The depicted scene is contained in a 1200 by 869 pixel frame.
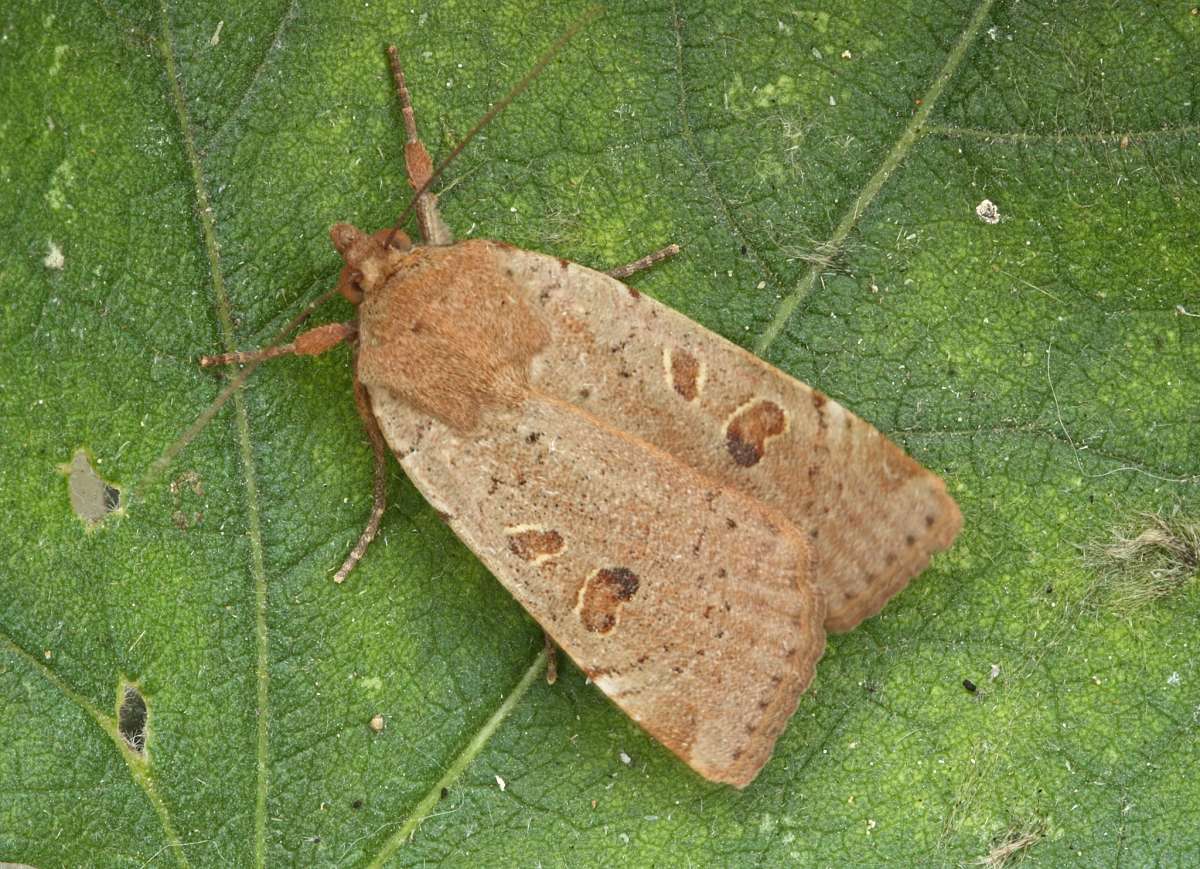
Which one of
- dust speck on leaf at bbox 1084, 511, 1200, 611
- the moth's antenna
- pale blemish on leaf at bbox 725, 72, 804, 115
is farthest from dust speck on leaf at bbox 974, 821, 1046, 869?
the moth's antenna

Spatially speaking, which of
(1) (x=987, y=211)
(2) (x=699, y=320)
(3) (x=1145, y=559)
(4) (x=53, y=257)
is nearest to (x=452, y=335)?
(2) (x=699, y=320)

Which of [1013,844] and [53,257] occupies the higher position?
[53,257]

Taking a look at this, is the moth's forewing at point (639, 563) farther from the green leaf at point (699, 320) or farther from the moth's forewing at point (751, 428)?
the green leaf at point (699, 320)

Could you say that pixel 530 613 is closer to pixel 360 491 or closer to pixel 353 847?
pixel 360 491

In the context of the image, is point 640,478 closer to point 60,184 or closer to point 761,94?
point 761,94

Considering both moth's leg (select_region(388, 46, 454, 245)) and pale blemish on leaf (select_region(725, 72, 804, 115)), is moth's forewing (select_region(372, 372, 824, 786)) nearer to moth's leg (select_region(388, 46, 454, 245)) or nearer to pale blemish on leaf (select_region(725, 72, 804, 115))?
moth's leg (select_region(388, 46, 454, 245))

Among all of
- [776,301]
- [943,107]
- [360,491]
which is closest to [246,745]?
[360,491]
